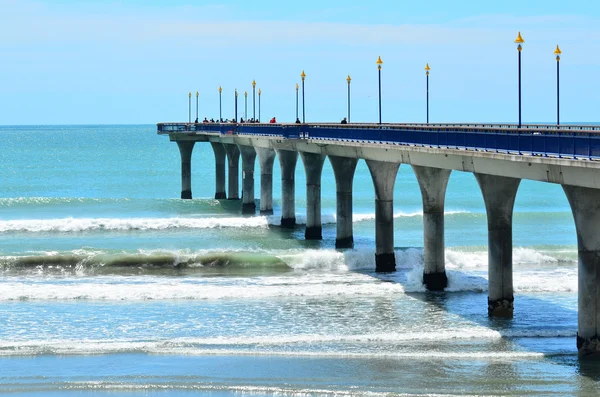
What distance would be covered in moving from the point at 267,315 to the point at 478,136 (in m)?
8.43

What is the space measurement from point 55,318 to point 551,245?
28.6 meters

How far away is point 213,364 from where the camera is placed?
94.1ft

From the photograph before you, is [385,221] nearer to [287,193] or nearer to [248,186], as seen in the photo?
[287,193]

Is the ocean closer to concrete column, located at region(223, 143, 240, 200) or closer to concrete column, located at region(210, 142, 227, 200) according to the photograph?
concrete column, located at region(223, 143, 240, 200)

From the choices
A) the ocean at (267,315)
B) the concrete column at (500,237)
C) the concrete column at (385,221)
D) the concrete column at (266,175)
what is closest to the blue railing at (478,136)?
the concrete column at (500,237)

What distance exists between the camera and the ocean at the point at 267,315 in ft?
88.7

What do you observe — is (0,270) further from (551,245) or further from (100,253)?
(551,245)

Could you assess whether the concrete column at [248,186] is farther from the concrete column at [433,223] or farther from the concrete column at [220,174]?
the concrete column at [433,223]

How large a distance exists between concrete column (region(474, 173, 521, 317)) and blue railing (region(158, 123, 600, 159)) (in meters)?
1.32

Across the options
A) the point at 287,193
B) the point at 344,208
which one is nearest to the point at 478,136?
the point at 344,208

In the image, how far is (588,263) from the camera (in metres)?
28.6

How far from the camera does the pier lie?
93.8ft

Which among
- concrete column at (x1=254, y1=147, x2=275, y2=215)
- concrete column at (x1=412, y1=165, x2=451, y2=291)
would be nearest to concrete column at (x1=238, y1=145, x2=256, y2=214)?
concrete column at (x1=254, y1=147, x2=275, y2=215)

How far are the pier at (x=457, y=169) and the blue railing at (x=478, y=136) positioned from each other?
0.04 metres
